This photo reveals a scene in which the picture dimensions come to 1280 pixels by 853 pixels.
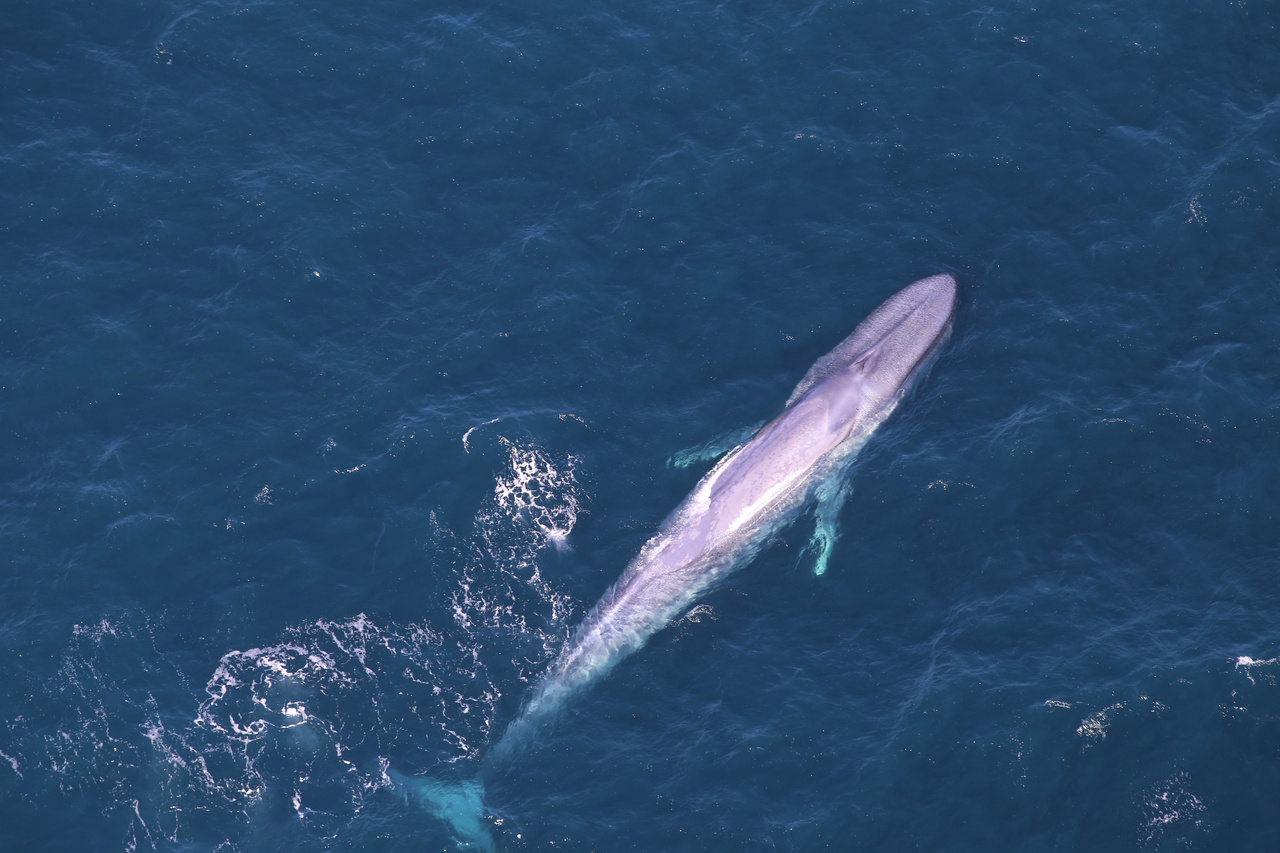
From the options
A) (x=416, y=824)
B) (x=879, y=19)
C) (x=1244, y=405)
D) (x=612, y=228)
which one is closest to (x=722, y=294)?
(x=612, y=228)

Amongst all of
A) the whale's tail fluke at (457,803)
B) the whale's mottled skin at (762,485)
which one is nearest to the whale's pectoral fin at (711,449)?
the whale's mottled skin at (762,485)

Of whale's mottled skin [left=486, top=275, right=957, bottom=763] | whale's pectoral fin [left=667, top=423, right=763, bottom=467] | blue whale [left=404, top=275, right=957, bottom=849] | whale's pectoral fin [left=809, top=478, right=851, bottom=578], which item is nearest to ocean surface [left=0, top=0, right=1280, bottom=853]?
whale's pectoral fin [left=667, top=423, right=763, bottom=467]

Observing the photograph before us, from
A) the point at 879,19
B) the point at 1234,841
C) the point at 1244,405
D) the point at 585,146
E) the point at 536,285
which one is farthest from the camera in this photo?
the point at 879,19

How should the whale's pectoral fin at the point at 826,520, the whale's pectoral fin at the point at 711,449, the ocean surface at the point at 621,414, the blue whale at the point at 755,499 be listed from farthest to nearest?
the whale's pectoral fin at the point at 711,449
the whale's pectoral fin at the point at 826,520
the blue whale at the point at 755,499
the ocean surface at the point at 621,414

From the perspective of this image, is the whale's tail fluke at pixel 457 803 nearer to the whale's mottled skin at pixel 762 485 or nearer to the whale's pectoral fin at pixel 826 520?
the whale's mottled skin at pixel 762 485

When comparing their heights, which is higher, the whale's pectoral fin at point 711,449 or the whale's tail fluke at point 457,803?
the whale's pectoral fin at point 711,449

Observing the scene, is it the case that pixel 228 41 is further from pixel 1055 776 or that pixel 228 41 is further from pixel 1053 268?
pixel 1055 776
